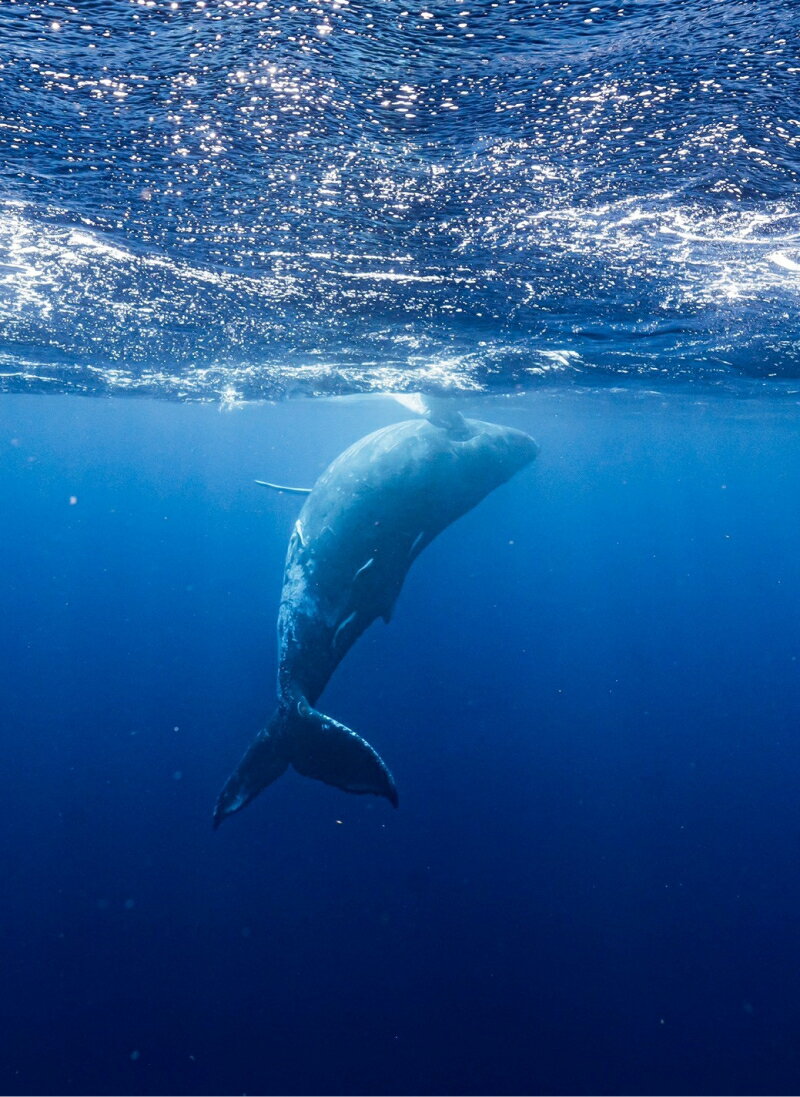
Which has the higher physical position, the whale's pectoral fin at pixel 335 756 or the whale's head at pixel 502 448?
the whale's head at pixel 502 448

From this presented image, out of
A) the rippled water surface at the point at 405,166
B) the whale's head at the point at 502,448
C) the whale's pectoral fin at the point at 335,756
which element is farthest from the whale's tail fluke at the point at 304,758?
the rippled water surface at the point at 405,166

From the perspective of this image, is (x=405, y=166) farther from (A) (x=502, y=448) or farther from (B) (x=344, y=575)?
(A) (x=502, y=448)

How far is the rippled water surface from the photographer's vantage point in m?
4.11

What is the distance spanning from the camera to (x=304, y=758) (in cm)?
897

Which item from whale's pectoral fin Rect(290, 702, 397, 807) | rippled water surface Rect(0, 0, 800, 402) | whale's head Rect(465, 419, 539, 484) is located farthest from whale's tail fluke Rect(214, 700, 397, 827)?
rippled water surface Rect(0, 0, 800, 402)

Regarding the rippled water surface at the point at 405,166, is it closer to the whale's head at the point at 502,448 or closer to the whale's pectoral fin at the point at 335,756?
the whale's head at the point at 502,448

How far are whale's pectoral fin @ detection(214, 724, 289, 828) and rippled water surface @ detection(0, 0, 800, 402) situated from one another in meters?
6.87

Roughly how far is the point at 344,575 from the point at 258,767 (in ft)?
9.85

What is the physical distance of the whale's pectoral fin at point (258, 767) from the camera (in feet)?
28.9

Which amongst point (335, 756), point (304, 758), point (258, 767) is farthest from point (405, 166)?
point (258, 767)

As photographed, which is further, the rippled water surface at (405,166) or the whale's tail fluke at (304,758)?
the whale's tail fluke at (304,758)

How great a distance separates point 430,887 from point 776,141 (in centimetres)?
1785

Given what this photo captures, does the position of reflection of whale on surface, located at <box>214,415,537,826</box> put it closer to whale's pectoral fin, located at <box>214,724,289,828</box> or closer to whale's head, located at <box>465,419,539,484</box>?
whale's pectoral fin, located at <box>214,724,289,828</box>

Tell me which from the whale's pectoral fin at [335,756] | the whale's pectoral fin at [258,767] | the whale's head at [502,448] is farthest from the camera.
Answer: the whale's head at [502,448]
